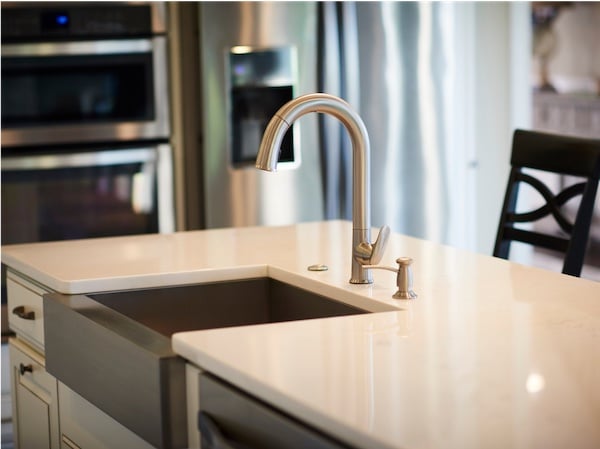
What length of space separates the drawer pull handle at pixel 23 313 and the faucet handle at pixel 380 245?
752mm

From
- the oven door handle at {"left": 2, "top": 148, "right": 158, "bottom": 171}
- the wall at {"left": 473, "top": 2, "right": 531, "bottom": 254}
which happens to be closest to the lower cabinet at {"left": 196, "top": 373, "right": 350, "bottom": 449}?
the oven door handle at {"left": 2, "top": 148, "right": 158, "bottom": 171}

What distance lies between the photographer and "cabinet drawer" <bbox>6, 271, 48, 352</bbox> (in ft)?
7.24

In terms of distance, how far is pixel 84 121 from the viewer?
149 inches

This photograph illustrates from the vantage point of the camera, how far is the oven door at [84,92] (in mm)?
3682

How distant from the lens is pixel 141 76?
151 inches

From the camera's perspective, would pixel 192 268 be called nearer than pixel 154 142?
Yes

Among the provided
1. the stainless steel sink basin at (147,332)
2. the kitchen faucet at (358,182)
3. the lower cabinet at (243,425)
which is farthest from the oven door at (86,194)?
the lower cabinet at (243,425)

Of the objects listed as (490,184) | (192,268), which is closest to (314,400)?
(192,268)

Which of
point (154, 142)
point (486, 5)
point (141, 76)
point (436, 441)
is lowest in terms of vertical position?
point (436, 441)

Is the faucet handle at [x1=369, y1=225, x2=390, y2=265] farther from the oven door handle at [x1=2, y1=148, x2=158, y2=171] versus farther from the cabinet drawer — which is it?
the oven door handle at [x1=2, y1=148, x2=158, y2=171]

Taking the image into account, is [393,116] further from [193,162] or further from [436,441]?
[436,441]

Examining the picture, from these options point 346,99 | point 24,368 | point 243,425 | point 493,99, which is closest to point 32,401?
point 24,368

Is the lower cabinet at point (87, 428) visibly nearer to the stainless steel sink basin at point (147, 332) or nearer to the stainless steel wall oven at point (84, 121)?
the stainless steel sink basin at point (147, 332)

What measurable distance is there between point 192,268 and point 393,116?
2058 millimetres
